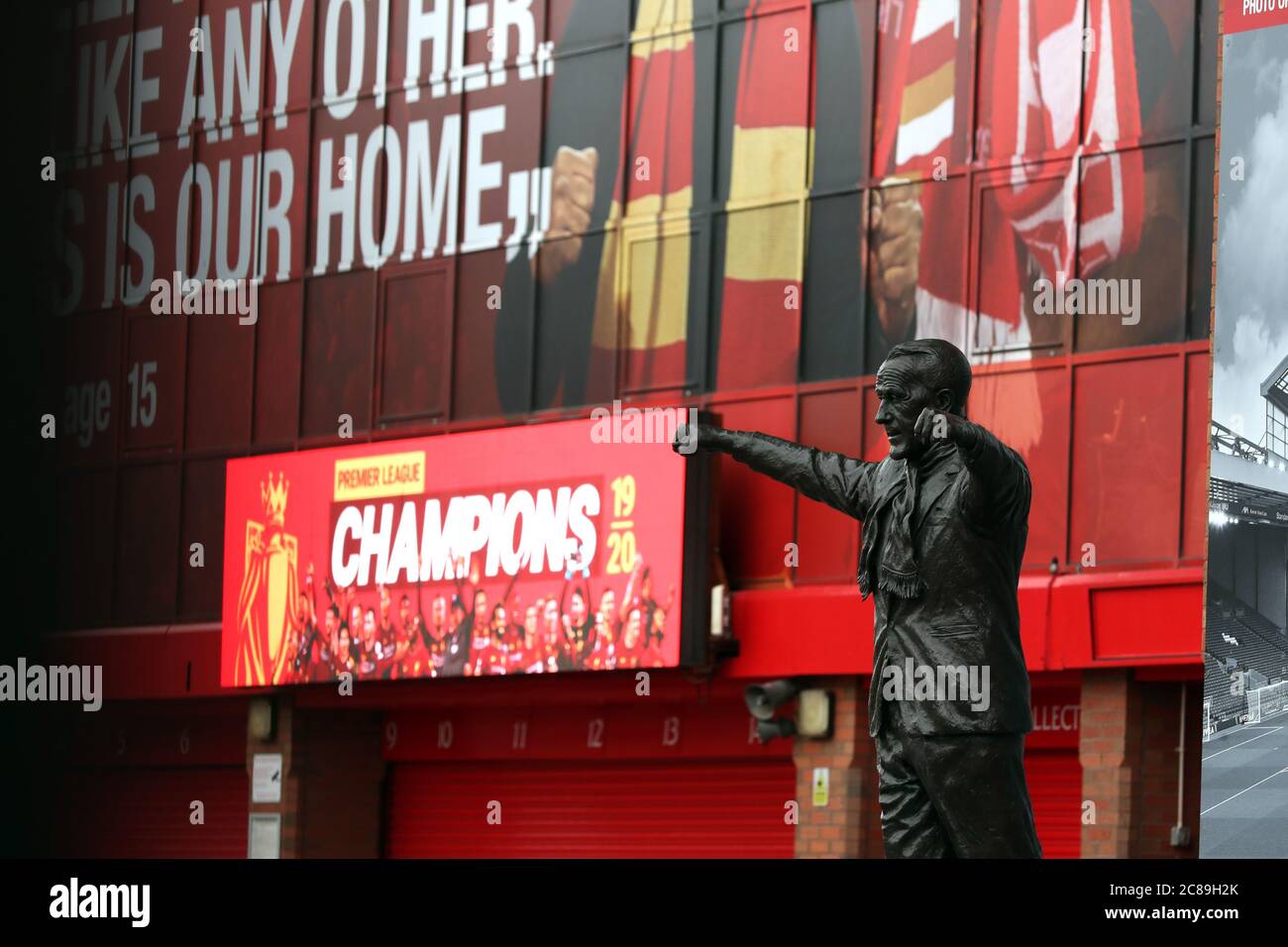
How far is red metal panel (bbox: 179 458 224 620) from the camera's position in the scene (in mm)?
24078

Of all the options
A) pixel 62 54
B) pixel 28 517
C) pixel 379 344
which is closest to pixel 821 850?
pixel 379 344

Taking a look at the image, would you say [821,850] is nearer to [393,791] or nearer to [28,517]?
[393,791]

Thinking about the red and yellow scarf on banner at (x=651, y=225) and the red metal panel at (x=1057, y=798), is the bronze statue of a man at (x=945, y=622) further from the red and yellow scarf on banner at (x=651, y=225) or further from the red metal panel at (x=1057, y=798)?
the red and yellow scarf on banner at (x=651, y=225)

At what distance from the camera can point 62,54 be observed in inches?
1006

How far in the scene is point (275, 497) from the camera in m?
23.0

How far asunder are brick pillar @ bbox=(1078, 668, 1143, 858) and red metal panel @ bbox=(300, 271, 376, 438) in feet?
26.2

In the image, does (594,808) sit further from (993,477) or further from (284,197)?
(993,477)

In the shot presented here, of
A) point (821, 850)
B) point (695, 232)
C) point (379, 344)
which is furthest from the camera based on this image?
point (379, 344)

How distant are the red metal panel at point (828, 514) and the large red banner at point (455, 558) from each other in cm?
105

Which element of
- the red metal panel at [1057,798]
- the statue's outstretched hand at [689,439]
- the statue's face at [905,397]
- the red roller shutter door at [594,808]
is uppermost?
the statue's face at [905,397]

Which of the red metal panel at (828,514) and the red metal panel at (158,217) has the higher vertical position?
the red metal panel at (158,217)

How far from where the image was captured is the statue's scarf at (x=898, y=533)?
7.50 metres

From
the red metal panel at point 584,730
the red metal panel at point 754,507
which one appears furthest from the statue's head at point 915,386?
the red metal panel at point 584,730
